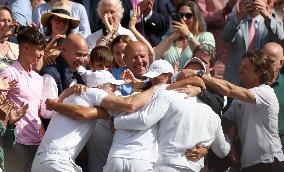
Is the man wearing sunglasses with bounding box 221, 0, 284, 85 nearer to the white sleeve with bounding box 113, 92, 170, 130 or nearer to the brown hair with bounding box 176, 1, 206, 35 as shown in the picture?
the brown hair with bounding box 176, 1, 206, 35

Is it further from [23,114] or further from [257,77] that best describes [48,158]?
[257,77]

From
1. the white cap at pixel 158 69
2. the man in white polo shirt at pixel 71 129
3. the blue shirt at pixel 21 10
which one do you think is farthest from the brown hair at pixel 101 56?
the blue shirt at pixel 21 10

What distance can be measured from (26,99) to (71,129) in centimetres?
84

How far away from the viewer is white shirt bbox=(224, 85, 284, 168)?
36.8ft

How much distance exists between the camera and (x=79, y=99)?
1032 cm

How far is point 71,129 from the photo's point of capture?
33.7 ft

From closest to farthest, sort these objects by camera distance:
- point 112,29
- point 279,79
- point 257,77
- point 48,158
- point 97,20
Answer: point 48,158, point 257,77, point 279,79, point 112,29, point 97,20

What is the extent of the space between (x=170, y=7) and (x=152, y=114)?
15.9 ft

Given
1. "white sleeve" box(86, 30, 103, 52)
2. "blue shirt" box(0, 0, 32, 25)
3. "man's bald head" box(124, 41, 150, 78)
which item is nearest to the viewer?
"man's bald head" box(124, 41, 150, 78)

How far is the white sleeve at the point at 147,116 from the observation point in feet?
33.3

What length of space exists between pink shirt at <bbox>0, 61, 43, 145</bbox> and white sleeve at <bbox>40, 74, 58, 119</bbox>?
0.19 ft

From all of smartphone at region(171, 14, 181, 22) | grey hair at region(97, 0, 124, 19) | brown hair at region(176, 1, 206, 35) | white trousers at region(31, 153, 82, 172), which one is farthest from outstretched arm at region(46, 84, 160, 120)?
smartphone at region(171, 14, 181, 22)

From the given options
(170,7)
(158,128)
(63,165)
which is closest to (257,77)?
(158,128)

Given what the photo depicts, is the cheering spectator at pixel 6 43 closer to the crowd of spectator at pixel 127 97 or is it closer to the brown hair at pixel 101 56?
the crowd of spectator at pixel 127 97
